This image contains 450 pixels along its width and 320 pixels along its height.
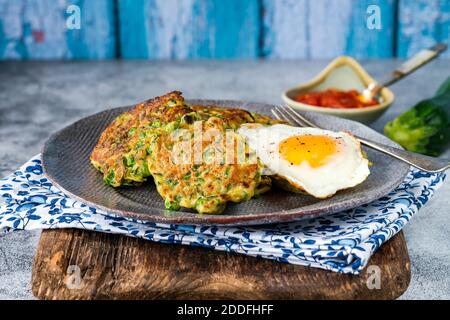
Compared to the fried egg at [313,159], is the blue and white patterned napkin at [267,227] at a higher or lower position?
lower

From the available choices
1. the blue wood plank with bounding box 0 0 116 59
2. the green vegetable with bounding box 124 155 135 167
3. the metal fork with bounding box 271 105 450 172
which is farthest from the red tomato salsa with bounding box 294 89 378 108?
the blue wood plank with bounding box 0 0 116 59

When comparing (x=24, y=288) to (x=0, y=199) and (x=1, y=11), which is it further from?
(x=1, y=11)

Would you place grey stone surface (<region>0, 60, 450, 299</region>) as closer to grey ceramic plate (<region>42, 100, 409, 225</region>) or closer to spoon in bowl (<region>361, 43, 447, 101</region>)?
spoon in bowl (<region>361, 43, 447, 101</region>)

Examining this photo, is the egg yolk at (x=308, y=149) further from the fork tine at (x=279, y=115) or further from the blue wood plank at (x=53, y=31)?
the blue wood plank at (x=53, y=31)

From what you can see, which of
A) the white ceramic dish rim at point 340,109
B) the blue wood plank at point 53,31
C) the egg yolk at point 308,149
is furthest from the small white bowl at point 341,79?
the blue wood plank at point 53,31

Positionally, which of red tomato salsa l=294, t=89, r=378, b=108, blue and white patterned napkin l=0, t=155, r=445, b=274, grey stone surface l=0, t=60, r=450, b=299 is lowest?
grey stone surface l=0, t=60, r=450, b=299

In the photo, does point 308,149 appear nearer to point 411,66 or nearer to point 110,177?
point 110,177

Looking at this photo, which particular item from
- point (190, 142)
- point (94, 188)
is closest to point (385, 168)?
point (190, 142)
